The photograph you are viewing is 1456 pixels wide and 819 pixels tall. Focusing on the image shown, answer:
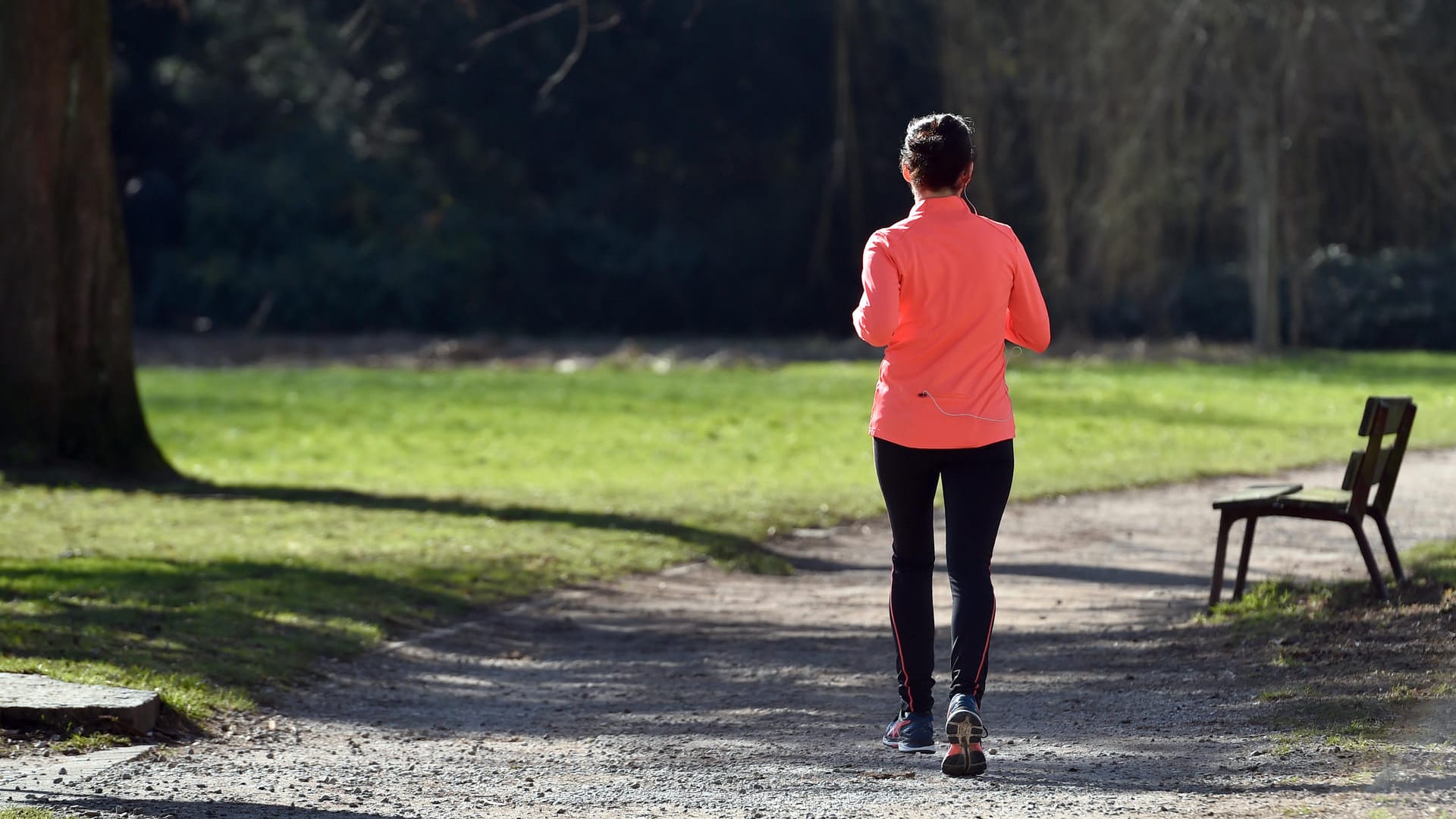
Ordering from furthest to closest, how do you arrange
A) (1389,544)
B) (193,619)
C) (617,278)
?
(617,278) < (193,619) < (1389,544)

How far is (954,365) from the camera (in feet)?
16.8

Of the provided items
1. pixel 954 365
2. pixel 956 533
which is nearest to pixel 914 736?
pixel 956 533

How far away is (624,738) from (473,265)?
36754 millimetres

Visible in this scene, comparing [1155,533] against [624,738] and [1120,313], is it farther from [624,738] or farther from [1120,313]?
[1120,313]

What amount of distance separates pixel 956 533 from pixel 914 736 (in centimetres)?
70

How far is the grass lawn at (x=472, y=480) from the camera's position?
28.3 ft

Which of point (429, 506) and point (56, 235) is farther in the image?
point (56, 235)

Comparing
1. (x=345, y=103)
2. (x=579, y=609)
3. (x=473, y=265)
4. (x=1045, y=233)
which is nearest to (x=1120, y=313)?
(x=1045, y=233)

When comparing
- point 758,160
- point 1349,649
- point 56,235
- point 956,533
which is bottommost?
point 1349,649

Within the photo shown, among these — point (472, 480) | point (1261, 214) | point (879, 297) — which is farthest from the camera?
point (1261, 214)

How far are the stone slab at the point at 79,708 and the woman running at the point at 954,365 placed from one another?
285 cm

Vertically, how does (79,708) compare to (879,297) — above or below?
below

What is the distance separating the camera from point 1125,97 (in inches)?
1147

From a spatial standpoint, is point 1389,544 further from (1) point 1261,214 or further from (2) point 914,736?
(1) point 1261,214
